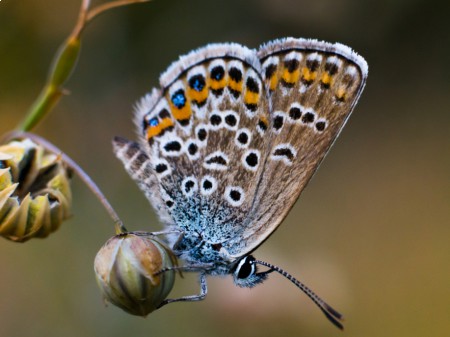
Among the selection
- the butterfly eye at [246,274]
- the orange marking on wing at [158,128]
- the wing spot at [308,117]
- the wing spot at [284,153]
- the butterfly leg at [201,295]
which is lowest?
the butterfly leg at [201,295]

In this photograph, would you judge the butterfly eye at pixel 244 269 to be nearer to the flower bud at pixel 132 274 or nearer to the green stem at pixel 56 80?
the flower bud at pixel 132 274

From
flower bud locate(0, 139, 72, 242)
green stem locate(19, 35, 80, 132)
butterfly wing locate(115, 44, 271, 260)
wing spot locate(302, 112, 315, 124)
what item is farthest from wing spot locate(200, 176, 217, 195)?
green stem locate(19, 35, 80, 132)

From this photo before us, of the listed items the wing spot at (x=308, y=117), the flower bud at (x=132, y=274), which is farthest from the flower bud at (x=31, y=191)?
the wing spot at (x=308, y=117)

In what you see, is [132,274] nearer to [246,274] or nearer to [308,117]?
[246,274]

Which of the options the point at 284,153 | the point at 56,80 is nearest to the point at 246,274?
the point at 284,153

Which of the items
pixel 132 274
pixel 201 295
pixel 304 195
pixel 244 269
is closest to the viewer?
pixel 132 274

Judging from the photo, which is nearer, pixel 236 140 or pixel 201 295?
pixel 201 295

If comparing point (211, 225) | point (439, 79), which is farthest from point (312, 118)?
point (439, 79)
